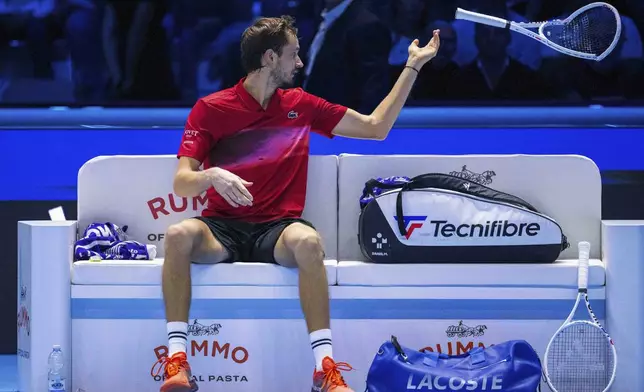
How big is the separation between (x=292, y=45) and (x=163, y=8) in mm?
1724

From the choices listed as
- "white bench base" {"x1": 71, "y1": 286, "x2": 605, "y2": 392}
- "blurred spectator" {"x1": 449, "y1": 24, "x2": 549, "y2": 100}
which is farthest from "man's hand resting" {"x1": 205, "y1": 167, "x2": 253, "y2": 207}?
"blurred spectator" {"x1": 449, "y1": 24, "x2": 549, "y2": 100}

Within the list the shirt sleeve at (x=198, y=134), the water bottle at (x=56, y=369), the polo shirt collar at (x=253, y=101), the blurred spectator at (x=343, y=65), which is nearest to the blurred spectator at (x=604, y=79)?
the blurred spectator at (x=343, y=65)

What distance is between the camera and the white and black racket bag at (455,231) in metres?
5.36

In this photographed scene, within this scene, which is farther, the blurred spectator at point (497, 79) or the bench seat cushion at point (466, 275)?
the blurred spectator at point (497, 79)

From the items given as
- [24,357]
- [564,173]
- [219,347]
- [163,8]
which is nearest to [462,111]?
[564,173]

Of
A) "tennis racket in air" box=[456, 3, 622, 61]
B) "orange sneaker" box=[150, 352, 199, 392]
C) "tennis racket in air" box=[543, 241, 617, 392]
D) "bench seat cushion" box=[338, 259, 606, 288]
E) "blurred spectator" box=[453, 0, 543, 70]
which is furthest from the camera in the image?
"blurred spectator" box=[453, 0, 543, 70]

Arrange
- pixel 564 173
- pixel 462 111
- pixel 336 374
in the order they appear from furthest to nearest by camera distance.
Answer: pixel 462 111 → pixel 564 173 → pixel 336 374

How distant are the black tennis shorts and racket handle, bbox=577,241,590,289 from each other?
1.19m

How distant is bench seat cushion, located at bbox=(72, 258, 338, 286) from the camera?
525cm

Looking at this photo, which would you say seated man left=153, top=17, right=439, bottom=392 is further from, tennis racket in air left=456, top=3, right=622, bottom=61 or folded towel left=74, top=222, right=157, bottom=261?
tennis racket in air left=456, top=3, right=622, bottom=61

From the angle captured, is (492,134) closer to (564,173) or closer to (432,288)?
(564,173)

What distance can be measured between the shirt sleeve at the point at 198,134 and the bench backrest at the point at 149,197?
325 millimetres

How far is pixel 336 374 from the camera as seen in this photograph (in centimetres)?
485

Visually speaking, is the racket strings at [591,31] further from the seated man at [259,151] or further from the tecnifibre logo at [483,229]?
the tecnifibre logo at [483,229]
